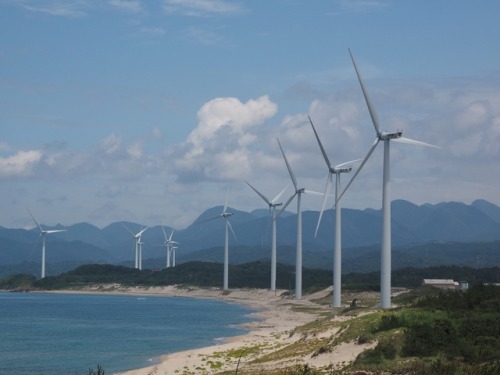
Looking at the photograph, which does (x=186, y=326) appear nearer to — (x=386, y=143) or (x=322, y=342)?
(x=386, y=143)

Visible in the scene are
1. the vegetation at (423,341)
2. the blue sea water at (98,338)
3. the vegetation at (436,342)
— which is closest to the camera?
the vegetation at (436,342)

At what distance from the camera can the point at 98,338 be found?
85375mm

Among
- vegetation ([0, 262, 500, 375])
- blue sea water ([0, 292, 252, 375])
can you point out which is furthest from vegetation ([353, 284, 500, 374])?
blue sea water ([0, 292, 252, 375])

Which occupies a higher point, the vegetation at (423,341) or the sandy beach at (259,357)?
the vegetation at (423,341)

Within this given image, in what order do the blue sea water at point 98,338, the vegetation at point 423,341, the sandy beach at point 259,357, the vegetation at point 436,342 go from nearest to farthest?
the vegetation at point 436,342
the vegetation at point 423,341
the sandy beach at point 259,357
the blue sea water at point 98,338

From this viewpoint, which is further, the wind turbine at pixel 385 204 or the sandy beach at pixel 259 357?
the wind turbine at pixel 385 204

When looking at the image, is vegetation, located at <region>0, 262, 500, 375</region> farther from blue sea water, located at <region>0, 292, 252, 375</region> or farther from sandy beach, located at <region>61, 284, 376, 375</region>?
blue sea water, located at <region>0, 292, 252, 375</region>

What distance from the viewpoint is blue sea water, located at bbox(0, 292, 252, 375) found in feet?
201

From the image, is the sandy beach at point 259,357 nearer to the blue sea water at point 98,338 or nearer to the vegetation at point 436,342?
the vegetation at point 436,342

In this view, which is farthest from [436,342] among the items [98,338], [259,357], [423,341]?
[98,338]

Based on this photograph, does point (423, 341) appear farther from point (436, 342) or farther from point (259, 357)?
point (259, 357)

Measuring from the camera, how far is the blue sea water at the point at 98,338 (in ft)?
201

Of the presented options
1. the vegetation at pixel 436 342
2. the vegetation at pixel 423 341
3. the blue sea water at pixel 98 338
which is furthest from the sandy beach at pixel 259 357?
the blue sea water at pixel 98 338

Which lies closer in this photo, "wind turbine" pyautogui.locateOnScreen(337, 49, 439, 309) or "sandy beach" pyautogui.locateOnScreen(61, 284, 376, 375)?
"sandy beach" pyautogui.locateOnScreen(61, 284, 376, 375)
